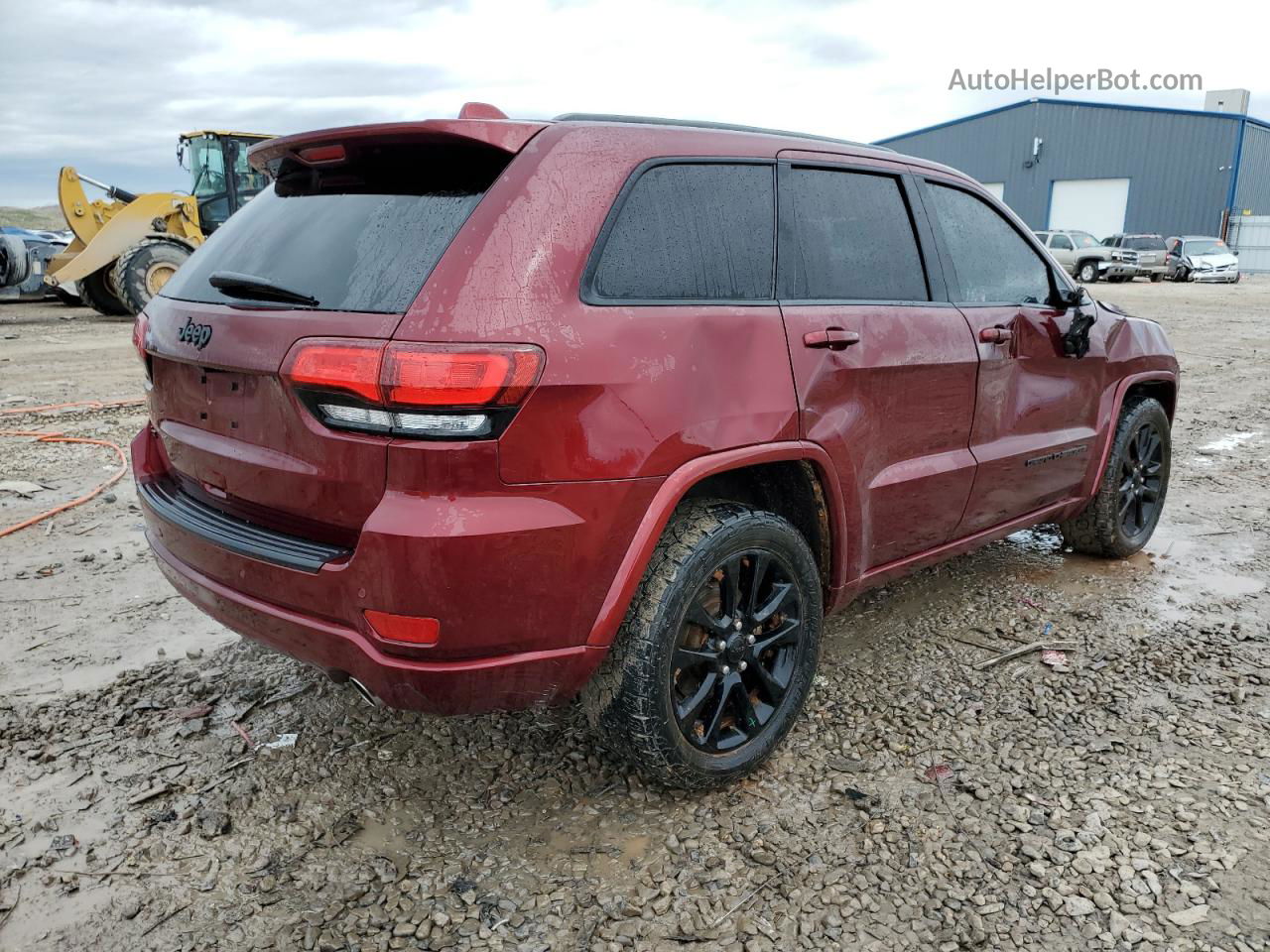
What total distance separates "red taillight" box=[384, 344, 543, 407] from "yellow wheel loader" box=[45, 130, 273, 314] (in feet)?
42.2

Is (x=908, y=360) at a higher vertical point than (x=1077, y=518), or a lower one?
higher

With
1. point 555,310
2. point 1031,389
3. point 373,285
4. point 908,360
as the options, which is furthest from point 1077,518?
point 373,285

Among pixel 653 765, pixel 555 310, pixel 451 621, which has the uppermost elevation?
pixel 555 310

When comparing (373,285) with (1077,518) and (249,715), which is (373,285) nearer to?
(249,715)

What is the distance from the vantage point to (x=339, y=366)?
208 centimetres

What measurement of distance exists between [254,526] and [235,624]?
0.90ft

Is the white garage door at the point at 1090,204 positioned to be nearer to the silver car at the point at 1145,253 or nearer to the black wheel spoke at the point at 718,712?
the silver car at the point at 1145,253

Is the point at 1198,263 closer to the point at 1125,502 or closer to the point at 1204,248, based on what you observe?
the point at 1204,248

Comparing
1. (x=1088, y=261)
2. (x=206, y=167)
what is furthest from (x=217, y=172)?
(x=1088, y=261)

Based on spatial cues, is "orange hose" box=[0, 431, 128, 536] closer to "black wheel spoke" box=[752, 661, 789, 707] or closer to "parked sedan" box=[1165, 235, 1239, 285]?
"black wheel spoke" box=[752, 661, 789, 707]

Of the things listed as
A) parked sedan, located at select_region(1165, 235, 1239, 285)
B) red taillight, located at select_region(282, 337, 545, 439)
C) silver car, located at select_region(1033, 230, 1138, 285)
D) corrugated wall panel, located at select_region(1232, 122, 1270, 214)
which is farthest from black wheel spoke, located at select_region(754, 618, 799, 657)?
corrugated wall panel, located at select_region(1232, 122, 1270, 214)

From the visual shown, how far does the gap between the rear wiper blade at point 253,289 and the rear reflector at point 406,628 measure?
753mm

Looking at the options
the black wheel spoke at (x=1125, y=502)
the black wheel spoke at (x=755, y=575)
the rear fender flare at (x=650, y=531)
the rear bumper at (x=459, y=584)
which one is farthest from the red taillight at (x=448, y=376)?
the black wheel spoke at (x=1125, y=502)

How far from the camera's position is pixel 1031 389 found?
11.9ft
